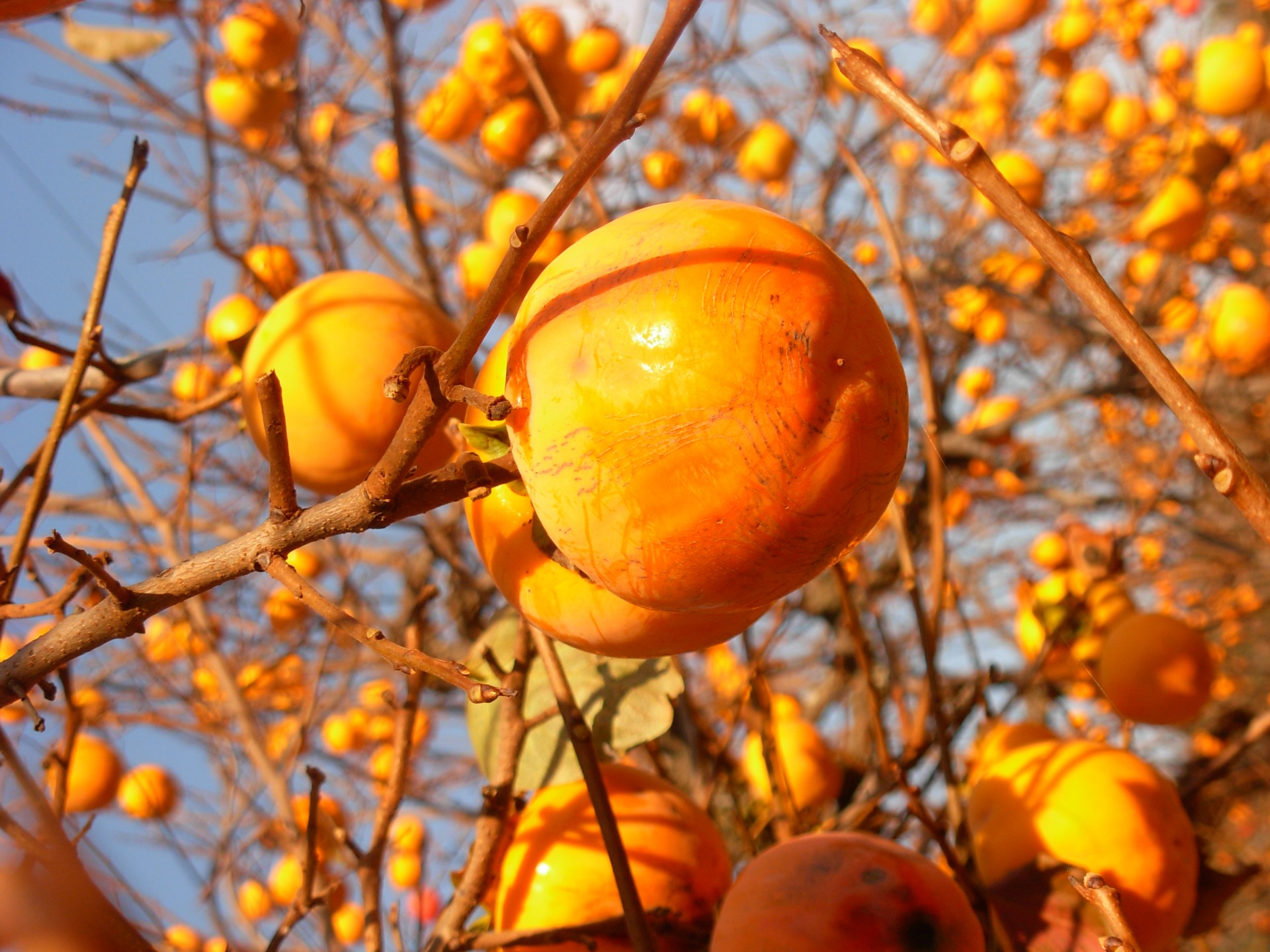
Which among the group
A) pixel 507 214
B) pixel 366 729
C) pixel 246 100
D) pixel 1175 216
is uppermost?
pixel 246 100

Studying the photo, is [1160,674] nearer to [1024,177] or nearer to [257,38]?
[1024,177]

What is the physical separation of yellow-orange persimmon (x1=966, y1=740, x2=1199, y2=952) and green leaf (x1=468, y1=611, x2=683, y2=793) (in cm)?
40

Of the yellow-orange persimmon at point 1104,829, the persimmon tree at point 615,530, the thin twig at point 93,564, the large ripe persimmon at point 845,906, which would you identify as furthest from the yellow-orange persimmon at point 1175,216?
the thin twig at point 93,564

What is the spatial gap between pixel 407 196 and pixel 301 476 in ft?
2.58

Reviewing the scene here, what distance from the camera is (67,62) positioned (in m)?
2.16

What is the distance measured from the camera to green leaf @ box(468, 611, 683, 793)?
41.7 inches

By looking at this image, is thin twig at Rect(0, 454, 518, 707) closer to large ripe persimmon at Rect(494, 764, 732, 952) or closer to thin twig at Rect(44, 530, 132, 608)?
thin twig at Rect(44, 530, 132, 608)

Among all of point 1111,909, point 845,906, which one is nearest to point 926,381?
point 845,906

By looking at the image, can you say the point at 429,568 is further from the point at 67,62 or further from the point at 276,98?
the point at 67,62

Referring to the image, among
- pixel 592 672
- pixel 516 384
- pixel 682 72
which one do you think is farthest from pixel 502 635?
pixel 682 72

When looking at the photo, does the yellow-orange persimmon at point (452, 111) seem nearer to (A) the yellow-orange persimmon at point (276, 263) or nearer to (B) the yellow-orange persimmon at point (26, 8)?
(A) the yellow-orange persimmon at point (276, 263)

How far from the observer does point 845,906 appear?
830 millimetres

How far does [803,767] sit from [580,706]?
96 centimetres

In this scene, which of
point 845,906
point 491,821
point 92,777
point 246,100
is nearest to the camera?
point 845,906
